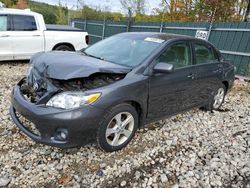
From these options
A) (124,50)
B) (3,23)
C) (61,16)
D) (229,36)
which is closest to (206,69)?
(124,50)

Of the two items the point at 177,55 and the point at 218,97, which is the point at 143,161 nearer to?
the point at 177,55

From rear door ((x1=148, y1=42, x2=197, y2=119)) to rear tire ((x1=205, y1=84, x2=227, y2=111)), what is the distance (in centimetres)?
85

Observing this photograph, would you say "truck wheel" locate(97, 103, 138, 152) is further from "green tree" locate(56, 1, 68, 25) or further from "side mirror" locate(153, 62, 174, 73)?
"green tree" locate(56, 1, 68, 25)

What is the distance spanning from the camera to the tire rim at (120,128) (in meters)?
2.99

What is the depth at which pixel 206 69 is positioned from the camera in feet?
13.9

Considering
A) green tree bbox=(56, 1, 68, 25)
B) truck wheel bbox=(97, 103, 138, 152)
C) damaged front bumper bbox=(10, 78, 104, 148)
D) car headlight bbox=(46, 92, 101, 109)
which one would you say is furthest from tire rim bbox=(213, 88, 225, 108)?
green tree bbox=(56, 1, 68, 25)

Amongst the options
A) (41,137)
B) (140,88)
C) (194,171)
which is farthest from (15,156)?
(194,171)

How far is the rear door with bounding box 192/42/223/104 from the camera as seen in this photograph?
4.09 meters

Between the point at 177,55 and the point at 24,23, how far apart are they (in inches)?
224

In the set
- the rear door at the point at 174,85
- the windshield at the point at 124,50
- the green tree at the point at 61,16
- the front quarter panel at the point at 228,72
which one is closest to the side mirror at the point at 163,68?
the rear door at the point at 174,85

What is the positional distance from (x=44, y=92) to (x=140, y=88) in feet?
3.96

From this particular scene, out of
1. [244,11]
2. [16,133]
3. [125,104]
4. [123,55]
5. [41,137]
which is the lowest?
[16,133]

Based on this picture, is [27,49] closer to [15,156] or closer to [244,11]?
[15,156]

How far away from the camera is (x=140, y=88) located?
308 centimetres
